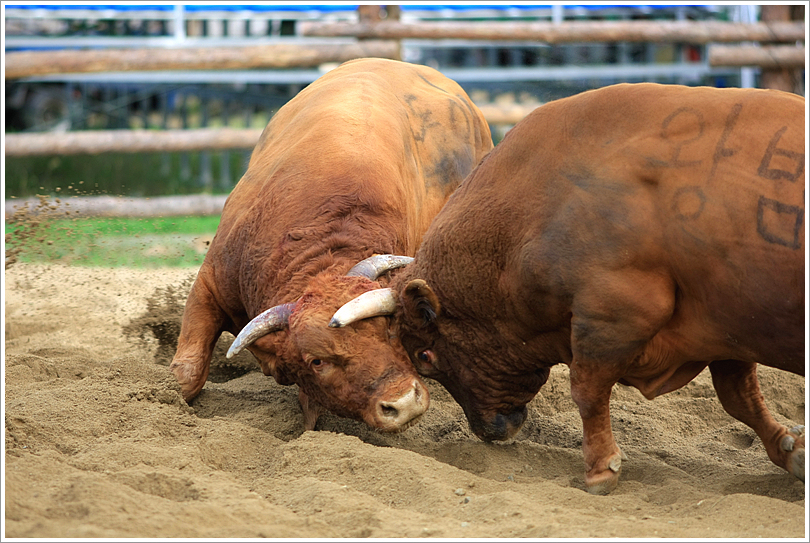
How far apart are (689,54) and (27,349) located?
894 cm

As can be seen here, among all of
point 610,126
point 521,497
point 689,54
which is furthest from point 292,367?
point 689,54

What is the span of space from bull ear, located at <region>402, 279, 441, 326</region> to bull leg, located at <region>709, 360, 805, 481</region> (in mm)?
1204

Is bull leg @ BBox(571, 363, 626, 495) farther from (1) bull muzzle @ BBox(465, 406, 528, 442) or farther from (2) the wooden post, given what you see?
(2) the wooden post

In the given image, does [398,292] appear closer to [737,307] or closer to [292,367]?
[292,367]

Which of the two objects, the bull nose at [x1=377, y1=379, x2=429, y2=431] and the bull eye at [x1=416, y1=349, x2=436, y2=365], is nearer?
the bull nose at [x1=377, y1=379, x2=429, y2=431]

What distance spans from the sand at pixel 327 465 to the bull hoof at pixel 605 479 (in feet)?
0.13

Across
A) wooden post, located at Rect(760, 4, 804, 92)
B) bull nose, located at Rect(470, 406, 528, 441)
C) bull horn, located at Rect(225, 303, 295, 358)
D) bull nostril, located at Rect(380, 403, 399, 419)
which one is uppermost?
wooden post, located at Rect(760, 4, 804, 92)

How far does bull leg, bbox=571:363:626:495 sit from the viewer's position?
10.4 feet

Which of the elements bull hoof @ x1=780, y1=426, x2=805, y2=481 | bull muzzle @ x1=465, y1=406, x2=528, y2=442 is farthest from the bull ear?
bull hoof @ x1=780, y1=426, x2=805, y2=481

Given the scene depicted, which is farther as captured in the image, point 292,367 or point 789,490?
point 292,367

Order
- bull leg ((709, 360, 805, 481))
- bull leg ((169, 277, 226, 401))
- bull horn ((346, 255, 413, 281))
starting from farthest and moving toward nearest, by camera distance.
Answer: bull leg ((169, 277, 226, 401))
bull horn ((346, 255, 413, 281))
bull leg ((709, 360, 805, 481))

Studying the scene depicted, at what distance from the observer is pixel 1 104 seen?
4.35 metres

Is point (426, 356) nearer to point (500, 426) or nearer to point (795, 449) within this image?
point (500, 426)

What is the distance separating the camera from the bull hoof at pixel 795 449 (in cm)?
322
